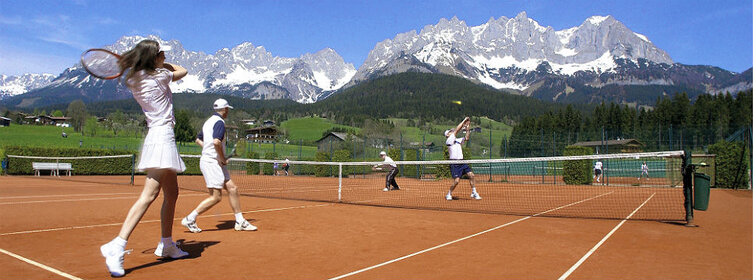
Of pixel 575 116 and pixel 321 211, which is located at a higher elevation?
pixel 575 116

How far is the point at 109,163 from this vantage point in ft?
96.3

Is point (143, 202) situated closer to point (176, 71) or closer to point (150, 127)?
point (150, 127)

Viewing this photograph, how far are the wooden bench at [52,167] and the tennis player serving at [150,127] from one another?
2516cm

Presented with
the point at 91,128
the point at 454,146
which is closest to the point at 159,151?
the point at 454,146

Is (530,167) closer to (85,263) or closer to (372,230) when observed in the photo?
(372,230)

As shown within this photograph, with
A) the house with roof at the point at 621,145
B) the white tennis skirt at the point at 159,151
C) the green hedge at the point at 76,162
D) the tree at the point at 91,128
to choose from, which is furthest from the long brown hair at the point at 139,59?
the tree at the point at 91,128

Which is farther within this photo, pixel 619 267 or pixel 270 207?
pixel 270 207

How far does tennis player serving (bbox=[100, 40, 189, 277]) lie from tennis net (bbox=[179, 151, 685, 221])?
707 cm

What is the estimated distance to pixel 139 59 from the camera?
4.00 m

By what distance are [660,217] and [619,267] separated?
5.16 meters

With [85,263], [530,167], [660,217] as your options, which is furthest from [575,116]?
[85,263]

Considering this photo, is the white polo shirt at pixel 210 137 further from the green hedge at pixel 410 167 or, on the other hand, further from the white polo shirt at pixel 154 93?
the green hedge at pixel 410 167

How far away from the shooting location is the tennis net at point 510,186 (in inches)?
412

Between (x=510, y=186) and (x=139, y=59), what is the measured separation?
20574mm
